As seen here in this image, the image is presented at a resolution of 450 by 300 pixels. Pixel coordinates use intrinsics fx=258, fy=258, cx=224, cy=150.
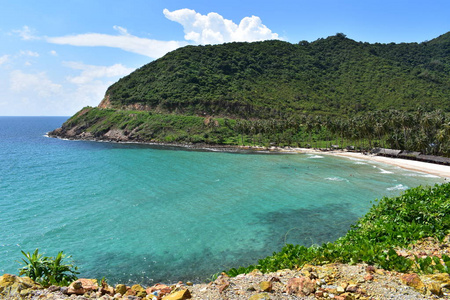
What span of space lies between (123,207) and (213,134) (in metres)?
93.4

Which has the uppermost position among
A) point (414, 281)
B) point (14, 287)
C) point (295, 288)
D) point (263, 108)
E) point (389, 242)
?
point (263, 108)

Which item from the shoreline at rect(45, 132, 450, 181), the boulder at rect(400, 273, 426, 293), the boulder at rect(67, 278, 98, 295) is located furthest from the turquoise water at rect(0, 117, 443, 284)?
the boulder at rect(400, 273, 426, 293)

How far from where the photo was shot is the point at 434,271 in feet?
32.7

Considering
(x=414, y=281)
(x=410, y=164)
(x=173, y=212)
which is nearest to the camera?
(x=414, y=281)

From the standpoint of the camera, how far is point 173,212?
35688mm

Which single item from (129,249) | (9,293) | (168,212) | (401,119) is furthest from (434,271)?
(401,119)

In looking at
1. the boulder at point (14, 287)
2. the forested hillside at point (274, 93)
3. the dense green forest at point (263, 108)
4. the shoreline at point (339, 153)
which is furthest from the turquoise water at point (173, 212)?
the forested hillside at point (274, 93)

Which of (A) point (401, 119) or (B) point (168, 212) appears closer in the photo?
(B) point (168, 212)

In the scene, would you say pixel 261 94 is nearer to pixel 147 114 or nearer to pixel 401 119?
pixel 147 114

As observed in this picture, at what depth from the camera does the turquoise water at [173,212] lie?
78.3 ft

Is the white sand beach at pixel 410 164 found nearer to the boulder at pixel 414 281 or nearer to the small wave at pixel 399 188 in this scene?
the small wave at pixel 399 188

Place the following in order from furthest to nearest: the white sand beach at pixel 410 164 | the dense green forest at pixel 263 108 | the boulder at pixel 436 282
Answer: the dense green forest at pixel 263 108 < the white sand beach at pixel 410 164 < the boulder at pixel 436 282

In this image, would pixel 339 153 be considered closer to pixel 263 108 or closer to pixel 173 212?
pixel 263 108

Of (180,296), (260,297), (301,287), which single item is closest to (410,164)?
(301,287)
